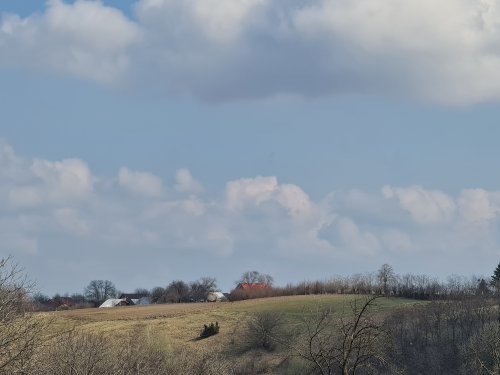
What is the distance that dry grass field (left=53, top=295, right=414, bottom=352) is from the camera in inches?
4582

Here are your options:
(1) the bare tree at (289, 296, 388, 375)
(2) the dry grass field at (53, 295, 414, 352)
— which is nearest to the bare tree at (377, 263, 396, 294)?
(2) the dry grass field at (53, 295, 414, 352)

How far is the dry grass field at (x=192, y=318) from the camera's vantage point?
116 m

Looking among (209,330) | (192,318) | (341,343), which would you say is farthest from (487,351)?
(192,318)

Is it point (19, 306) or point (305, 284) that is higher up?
point (305, 284)

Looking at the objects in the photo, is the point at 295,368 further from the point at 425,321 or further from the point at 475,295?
the point at 475,295

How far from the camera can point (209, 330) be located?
4840 inches

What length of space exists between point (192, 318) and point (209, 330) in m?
11.7

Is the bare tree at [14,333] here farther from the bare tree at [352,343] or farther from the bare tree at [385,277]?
the bare tree at [385,277]

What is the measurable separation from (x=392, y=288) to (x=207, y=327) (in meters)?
47.6

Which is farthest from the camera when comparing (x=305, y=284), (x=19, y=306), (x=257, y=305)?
(x=305, y=284)

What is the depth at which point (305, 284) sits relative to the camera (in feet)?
565

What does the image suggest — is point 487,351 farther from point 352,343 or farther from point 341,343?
point 352,343

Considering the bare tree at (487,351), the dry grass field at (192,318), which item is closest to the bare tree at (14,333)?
the bare tree at (487,351)

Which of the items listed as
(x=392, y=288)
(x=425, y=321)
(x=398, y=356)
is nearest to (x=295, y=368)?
(x=398, y=356)
